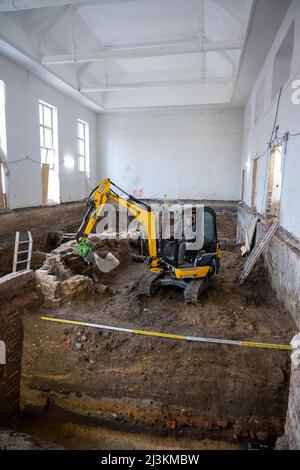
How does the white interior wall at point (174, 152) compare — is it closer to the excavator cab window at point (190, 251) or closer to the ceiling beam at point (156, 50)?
the ceiling beam at point (156, 50)

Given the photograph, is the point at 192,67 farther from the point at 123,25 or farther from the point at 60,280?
the point at 60,280

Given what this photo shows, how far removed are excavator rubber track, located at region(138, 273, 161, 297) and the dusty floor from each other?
722mm

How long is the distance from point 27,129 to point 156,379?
929cm

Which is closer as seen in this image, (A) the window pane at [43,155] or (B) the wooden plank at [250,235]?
(B) the wooden plank at [250,235]

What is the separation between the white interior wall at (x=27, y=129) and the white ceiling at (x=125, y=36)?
637 millimetres

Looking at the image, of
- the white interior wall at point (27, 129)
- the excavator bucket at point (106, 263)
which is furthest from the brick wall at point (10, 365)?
the white interior wall at point (27, 129)

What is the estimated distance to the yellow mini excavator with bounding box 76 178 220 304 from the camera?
6.10 metres

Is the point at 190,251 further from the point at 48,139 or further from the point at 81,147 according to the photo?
the point at 81,147

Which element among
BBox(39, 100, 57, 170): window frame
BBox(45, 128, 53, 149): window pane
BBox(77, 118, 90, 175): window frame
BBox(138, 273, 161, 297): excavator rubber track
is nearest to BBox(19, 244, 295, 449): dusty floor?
BBox(138, 273, 161, 297): excavator rubber track

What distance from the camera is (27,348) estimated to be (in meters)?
5.12

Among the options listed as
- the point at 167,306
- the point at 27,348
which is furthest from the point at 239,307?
the point at 27,348

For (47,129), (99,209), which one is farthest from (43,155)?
(99,209)

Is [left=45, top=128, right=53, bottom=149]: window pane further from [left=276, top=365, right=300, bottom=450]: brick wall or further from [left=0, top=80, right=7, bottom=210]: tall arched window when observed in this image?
[left=276, top=365, right=300, bottom=450]: brick wall

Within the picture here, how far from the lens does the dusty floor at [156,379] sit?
164 inches
